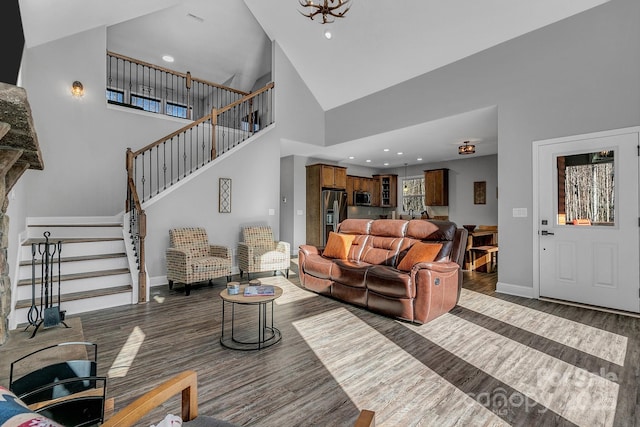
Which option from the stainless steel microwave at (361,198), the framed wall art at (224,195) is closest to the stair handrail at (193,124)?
the framed wall art at (224,195)

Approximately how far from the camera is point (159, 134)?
20.2 ft

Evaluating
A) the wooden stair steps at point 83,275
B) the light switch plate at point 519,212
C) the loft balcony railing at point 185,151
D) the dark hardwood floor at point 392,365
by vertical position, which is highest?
the loft balcony railing at point 185,151

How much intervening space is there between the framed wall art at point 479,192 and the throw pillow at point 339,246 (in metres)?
5.36

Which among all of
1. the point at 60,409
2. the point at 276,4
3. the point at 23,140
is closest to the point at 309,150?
the point at 276,4

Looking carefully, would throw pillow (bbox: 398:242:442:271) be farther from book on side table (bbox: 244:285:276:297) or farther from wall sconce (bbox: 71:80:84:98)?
wall sconce (bbox: 71:80:84:98)

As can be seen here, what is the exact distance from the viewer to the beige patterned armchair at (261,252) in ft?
17.6

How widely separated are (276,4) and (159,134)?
3.39 meters

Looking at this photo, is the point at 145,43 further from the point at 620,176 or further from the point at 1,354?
the point at 620,176

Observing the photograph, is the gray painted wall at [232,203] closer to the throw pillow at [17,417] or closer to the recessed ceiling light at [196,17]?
the recessed ceiling light at [196,17]

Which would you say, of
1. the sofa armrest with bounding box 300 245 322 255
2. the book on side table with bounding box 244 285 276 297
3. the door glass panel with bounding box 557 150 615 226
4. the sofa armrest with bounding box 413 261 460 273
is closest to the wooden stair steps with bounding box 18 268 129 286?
the book on side table with bounding box 244 285 276 297

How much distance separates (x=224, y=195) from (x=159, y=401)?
16.2 ft

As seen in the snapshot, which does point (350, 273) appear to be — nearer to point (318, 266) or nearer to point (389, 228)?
point (318, 266)

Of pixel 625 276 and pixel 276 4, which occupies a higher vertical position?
pixel 276 4

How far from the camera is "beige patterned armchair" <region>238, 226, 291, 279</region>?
5.36 meters
